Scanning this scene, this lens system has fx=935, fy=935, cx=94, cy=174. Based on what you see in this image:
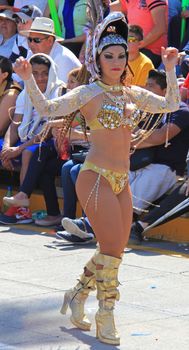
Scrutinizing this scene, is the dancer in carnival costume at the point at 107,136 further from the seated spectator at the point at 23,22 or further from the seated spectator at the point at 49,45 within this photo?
the seated spectator at the point at 23,22

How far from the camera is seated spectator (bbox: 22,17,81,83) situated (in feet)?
34.6

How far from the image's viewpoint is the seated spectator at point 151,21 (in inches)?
418

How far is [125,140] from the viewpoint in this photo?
6004 mm

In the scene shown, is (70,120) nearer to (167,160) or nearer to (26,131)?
(167,160)

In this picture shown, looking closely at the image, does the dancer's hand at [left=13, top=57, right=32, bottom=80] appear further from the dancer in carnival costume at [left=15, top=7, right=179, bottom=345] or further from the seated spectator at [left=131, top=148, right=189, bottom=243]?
the seated spectator at [left=131, top=148, right=189, bottom=243]

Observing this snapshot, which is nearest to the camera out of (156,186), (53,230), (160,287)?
(160,287)

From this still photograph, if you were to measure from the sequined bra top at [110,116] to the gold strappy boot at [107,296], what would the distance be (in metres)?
0.83

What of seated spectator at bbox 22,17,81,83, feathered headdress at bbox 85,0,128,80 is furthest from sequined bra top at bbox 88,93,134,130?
seated spectator at bbox 22,17,81,83

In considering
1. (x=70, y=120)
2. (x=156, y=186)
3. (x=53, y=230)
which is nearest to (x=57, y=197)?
(x=53, y=230)

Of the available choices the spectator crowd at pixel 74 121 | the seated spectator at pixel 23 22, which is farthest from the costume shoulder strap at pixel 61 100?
the seated spectator at pixel 23 22

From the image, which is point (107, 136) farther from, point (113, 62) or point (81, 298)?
point (81, 298)

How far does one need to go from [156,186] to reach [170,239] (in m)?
0.56

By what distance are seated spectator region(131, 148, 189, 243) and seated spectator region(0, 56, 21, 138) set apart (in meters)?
2.40

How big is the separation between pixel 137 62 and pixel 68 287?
11.9 feet
